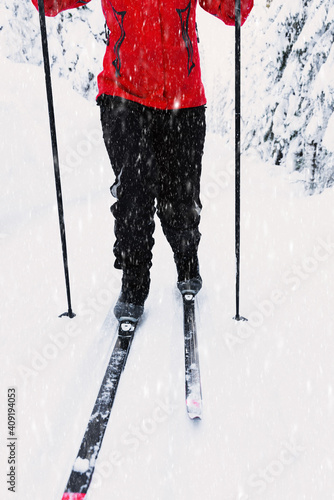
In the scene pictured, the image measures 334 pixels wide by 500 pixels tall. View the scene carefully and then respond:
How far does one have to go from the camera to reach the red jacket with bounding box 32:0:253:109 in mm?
2125

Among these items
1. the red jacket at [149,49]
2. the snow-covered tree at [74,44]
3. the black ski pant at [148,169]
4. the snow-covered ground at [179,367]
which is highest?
the snow-covered tree at [74,44]

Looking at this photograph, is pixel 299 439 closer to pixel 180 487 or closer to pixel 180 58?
pixel 180 487

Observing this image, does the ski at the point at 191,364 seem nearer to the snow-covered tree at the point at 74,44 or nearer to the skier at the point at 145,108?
the skier at the point at 145,108

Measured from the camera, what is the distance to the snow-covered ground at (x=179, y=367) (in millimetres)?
1275

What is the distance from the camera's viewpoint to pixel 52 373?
1.82m

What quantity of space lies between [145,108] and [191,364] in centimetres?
145

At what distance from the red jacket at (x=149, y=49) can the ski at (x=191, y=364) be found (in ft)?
4.09

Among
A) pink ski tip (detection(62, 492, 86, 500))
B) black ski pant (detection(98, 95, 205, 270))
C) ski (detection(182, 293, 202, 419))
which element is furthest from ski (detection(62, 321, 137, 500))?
black ski pant (detection(98, 95, 205, 270))

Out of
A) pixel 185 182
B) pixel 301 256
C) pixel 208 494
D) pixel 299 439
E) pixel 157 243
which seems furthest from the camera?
pixel 157 243

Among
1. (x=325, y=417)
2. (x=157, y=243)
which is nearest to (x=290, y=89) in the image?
(x=157, y=243)

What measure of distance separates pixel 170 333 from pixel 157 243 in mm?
1749

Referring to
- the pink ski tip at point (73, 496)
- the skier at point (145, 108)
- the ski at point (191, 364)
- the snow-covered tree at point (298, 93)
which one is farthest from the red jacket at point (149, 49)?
the snow-covered tree at point (298, 93)

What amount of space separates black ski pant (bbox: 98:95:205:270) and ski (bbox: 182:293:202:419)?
40 cm

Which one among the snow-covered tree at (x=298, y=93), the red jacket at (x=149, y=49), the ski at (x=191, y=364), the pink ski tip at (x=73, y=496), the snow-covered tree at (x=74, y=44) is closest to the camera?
the pink ski tip at (x=73, y=496)
